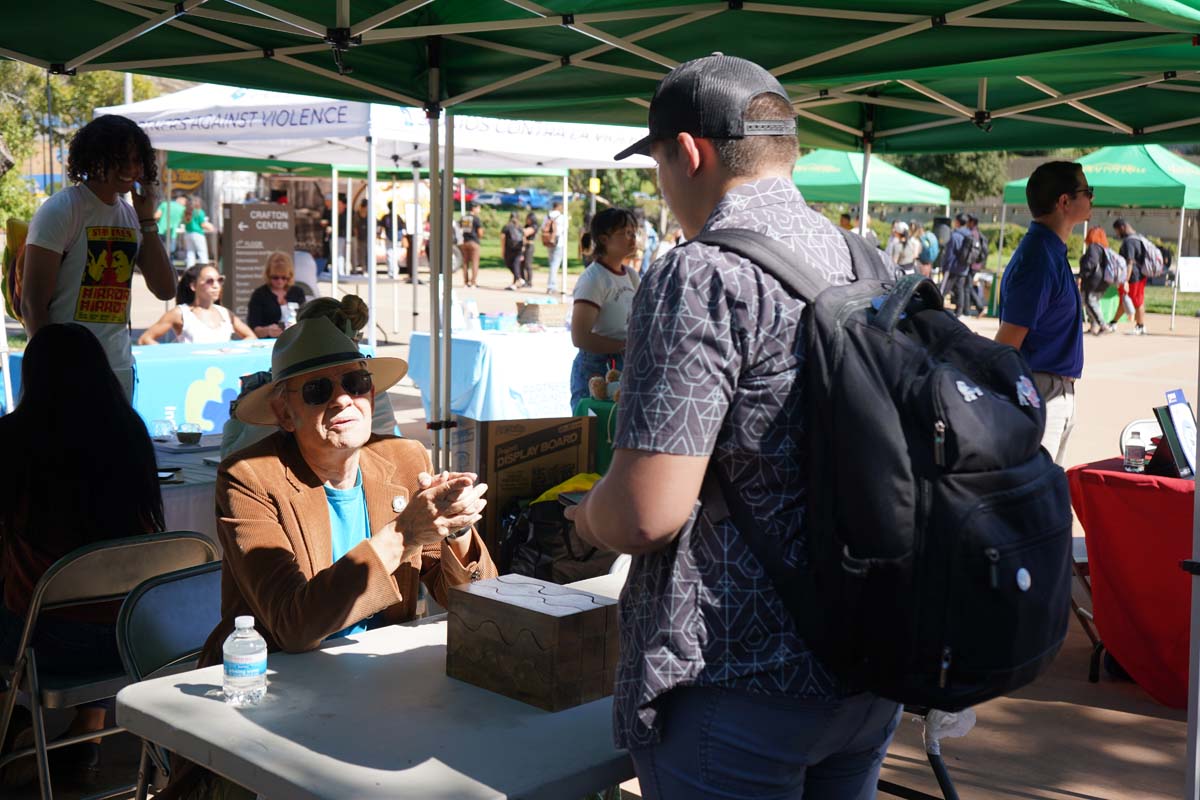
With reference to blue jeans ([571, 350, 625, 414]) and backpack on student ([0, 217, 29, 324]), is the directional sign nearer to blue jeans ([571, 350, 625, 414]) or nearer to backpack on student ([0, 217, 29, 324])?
blue jeans ([571, 350, 625, 414])

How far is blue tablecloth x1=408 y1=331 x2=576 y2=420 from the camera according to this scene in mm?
8000

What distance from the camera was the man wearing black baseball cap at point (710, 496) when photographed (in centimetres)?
150

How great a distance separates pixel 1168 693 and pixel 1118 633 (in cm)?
28

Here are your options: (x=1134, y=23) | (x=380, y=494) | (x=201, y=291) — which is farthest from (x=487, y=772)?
(x=201, y=291)

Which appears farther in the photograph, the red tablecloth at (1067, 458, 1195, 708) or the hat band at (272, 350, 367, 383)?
the red tablecloth at (1067, 458, 1195, 708)

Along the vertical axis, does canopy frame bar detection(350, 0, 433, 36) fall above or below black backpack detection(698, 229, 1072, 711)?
above

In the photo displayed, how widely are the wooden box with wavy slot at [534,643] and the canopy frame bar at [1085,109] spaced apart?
14.2 ft

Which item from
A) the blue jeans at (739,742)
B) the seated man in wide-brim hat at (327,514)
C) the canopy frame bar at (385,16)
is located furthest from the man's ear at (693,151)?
the canopy frame bar at (385,16)

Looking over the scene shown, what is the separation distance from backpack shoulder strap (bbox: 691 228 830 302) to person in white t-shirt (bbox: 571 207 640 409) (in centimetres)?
442

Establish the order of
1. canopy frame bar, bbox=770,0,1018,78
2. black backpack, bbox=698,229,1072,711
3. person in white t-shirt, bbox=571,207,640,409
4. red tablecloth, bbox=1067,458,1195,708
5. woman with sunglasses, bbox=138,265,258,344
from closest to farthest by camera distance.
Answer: black backpack, bbox=698,229,1072,711, canopy frame bar, bbox=770,0,1018,78, red tablecloth, bbox=1067,458,1195,708, person in white t-shirt, bbox=571,207,640,409, woman with sunglasses, bbox=138,265,258,344

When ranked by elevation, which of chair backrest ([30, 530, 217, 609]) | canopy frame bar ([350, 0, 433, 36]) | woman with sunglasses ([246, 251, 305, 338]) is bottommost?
chair backrest ([30, 530, 217, 609])

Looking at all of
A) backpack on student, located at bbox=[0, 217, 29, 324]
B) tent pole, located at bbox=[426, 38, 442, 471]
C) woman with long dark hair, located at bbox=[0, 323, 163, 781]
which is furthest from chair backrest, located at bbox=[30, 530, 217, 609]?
backpack on student, located at bbox=[0, 217, 29, 324]

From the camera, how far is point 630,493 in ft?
4.93

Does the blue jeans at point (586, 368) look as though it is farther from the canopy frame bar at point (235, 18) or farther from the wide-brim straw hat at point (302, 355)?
the wide-brim straw hat at point (302, 355)
